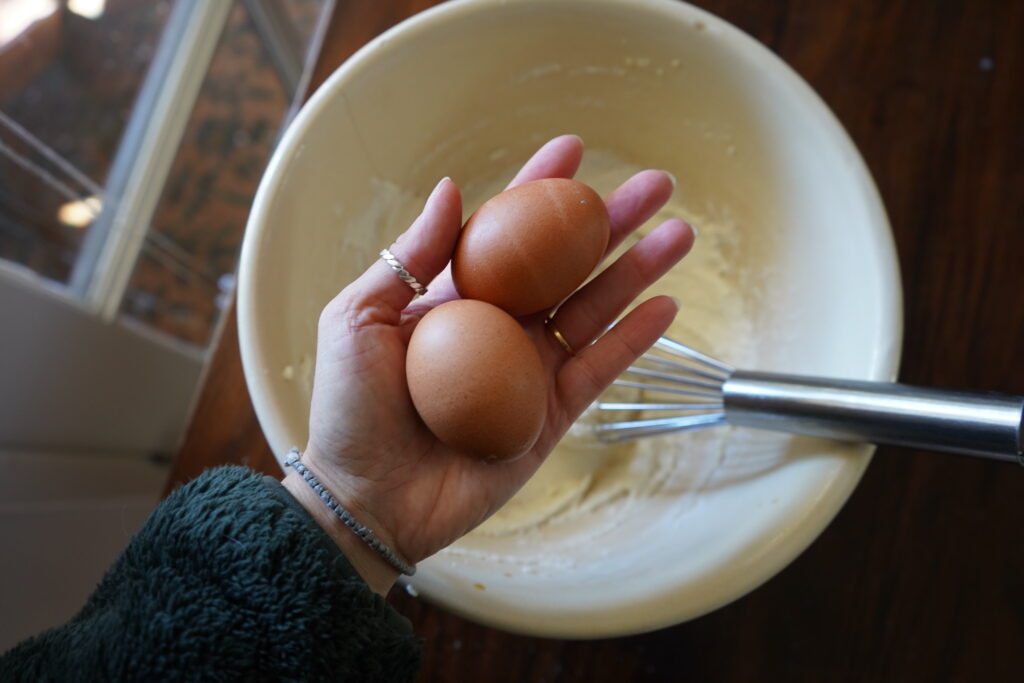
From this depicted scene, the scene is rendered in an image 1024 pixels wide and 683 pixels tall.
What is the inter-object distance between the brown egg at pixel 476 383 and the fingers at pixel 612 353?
0.33 ft

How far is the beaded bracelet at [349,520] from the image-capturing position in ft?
2.01

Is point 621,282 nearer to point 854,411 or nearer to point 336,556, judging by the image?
point 854,411

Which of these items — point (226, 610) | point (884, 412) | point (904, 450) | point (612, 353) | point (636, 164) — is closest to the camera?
point (226, 610)

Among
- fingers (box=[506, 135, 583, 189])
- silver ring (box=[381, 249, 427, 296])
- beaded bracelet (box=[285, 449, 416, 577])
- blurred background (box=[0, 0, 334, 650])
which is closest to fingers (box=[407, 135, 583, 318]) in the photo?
fingers (box=[506, 135, 583, 189])

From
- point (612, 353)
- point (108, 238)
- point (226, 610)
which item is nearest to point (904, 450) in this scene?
point (612, 353)

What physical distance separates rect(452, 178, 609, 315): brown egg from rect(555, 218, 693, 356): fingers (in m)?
0.08

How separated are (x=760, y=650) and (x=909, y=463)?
284 mm

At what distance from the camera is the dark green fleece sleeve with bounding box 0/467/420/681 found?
511mm

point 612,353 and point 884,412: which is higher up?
point 612,353

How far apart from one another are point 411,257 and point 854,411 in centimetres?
41

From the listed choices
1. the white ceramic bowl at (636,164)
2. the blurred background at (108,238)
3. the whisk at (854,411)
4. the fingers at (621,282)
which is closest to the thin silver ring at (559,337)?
the fingers at (621,282)

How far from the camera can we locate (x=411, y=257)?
0.65 meters

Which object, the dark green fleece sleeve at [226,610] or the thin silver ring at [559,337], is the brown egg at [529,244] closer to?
the thin silver ring at [559,337]

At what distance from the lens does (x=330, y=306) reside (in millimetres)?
637
